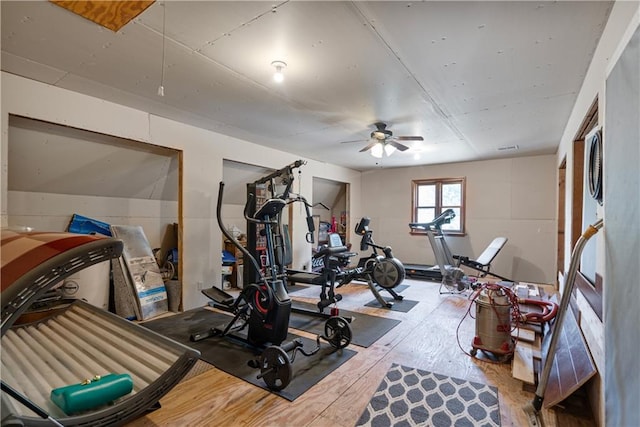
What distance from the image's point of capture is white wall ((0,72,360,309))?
9.29ft

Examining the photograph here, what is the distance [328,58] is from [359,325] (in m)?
2.81

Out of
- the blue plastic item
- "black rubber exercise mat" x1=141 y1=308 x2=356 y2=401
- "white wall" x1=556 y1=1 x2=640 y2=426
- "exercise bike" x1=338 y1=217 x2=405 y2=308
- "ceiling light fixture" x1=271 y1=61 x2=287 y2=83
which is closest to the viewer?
"white wall" x1=556 y1=1 x2=640 y2=426

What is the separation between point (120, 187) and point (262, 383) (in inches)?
141

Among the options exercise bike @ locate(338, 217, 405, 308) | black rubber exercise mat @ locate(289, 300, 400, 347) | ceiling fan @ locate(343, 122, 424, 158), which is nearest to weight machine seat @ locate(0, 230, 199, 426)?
black rubber exercise mat @ locate(289, 300, 400, 347)

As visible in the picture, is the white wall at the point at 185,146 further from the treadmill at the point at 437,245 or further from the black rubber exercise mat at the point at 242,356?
the treadmill at the point at 437,245

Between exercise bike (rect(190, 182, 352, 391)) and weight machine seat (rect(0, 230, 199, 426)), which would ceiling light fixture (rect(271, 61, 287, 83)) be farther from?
weight machine seat (rect(0, 230, 199, 426))

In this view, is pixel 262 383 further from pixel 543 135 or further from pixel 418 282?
pixel 543 135

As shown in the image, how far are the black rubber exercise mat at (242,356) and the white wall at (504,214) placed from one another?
4.87m

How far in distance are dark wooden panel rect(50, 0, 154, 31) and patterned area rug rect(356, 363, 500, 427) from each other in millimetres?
2895

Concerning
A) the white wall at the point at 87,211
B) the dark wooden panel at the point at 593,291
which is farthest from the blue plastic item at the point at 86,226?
the dark wooden panel at the point at 593,291

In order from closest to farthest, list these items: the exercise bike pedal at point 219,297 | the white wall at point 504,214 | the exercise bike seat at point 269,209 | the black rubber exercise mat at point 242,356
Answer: the black rubber exercise mat at point 242,356
the exercise bike seat at point 269,209
the exercise bike pedal at point 219,297
the white wall at point 504,214

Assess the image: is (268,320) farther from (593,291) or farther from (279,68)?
(593,291)

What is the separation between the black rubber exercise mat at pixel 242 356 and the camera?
2.40m

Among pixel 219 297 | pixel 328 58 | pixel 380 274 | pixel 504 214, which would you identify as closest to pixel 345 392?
pixel 219 297
